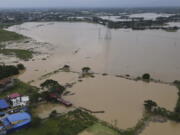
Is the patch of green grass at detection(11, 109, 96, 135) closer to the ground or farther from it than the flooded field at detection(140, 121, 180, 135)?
farther from it

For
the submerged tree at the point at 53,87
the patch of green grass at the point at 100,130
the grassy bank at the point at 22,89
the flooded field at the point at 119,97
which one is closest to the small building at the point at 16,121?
the submerged tree at the point at 53,87

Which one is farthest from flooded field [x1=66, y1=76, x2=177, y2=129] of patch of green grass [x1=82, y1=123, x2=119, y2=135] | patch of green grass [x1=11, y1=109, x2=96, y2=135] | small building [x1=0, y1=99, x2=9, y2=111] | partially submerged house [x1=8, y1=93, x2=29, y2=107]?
small building [x1=0, y1=99, x2=9, y2=111]

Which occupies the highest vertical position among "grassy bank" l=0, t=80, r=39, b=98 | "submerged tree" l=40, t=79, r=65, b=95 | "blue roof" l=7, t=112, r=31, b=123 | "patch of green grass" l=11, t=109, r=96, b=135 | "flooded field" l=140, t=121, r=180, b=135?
"submerged tree" l=40, t=79, r=65, b=95

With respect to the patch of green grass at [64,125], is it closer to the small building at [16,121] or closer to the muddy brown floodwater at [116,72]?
the small building at [16,121]

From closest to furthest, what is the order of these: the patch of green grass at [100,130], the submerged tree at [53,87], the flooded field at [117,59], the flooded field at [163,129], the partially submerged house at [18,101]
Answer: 1. the patch of green grass at [100,130]
2. the flooded field at [163,129]
3. the partially submerged house at [18,101]
4. the submerged tree at [53,87]
5. the flooded field at [117,59]

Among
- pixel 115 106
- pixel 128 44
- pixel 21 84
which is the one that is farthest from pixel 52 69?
pixel 128 44

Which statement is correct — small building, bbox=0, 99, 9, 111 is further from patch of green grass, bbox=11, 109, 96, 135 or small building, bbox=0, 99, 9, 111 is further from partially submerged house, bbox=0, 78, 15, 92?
patch of green grass, bbox=11, 109, 96, 135

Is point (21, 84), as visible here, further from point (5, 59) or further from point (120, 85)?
point (5, 59)

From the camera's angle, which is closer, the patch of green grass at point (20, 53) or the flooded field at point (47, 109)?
the flooded field at point (47, 109)
